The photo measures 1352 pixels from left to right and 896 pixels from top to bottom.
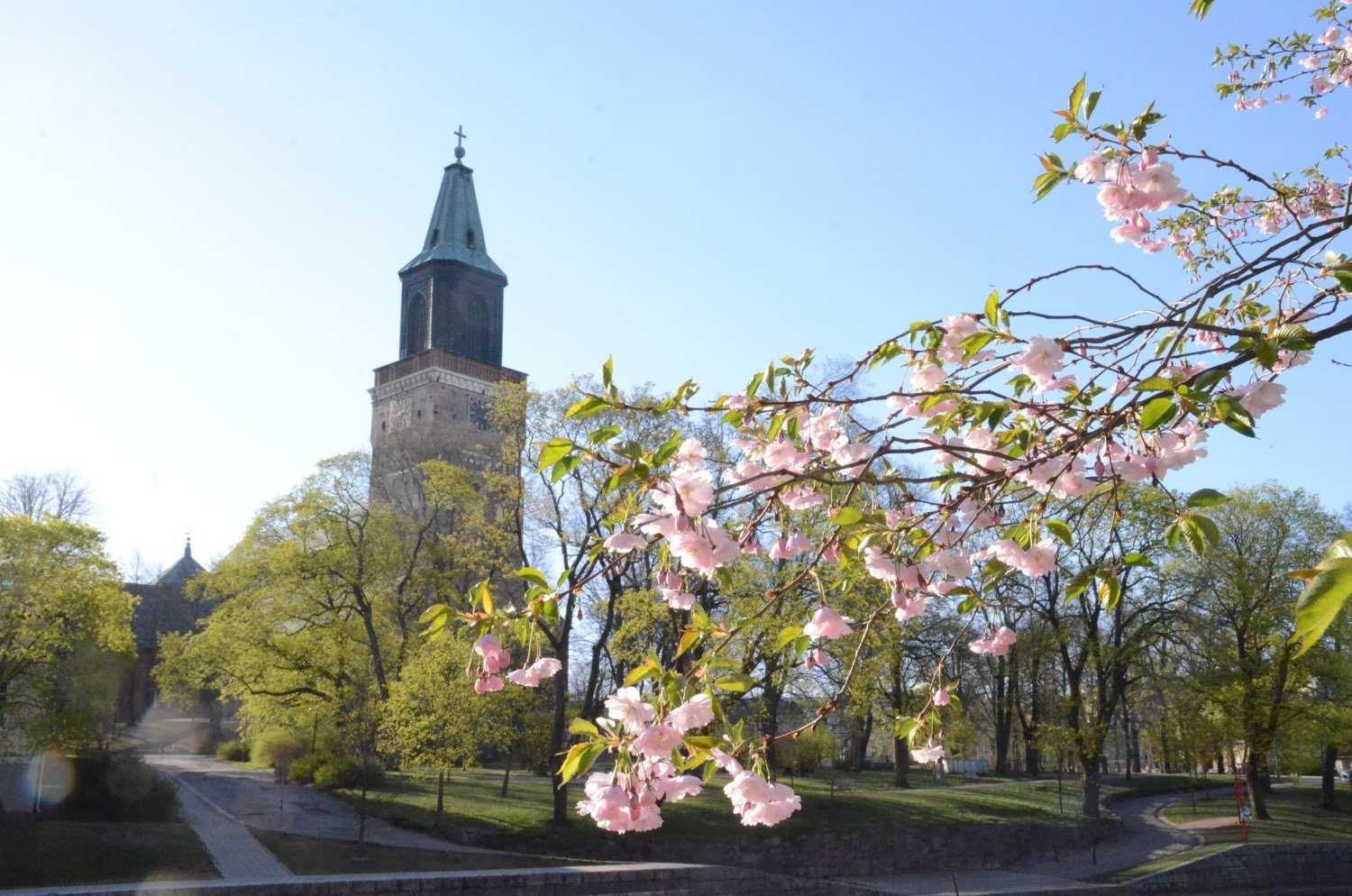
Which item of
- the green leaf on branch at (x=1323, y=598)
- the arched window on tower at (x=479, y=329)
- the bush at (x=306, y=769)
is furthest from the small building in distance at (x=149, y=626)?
the green leaf on branch at (x=1323, y=598)

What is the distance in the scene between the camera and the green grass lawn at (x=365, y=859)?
1880 cm

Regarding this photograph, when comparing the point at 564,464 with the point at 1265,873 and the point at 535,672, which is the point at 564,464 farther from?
the point at 1265,873

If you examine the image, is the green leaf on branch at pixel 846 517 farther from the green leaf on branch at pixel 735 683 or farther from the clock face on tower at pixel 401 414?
the clock face on tower at pixel 401 414

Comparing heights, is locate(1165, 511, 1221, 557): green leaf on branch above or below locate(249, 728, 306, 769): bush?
above

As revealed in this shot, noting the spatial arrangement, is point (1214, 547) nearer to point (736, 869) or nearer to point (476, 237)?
point (736, 869)

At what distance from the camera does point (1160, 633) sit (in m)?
29.9

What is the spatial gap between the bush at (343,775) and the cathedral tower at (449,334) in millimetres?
24764

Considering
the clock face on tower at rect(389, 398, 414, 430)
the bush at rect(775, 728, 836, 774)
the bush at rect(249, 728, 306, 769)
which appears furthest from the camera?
the clock face on tower at rect(389, 398, 414, 430)

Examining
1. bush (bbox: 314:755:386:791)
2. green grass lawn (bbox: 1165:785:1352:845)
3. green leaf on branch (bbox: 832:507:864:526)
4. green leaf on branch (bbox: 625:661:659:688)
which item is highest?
green leaf on branch (bbox: 832:507:864:526)

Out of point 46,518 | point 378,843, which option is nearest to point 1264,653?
point 378,843

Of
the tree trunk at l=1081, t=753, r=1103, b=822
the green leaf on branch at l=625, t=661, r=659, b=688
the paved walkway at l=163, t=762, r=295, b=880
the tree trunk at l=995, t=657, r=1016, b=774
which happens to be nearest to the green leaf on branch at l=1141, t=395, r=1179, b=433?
the green leaf on branch at l=625, t=661, r=659, b=688

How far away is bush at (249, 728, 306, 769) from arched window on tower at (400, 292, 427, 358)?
2647 cm

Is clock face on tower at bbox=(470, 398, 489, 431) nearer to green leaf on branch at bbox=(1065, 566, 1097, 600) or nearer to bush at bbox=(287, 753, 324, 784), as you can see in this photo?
bush at bbox=(287, 753, 324, 784)

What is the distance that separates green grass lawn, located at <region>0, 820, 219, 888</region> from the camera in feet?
55.7
